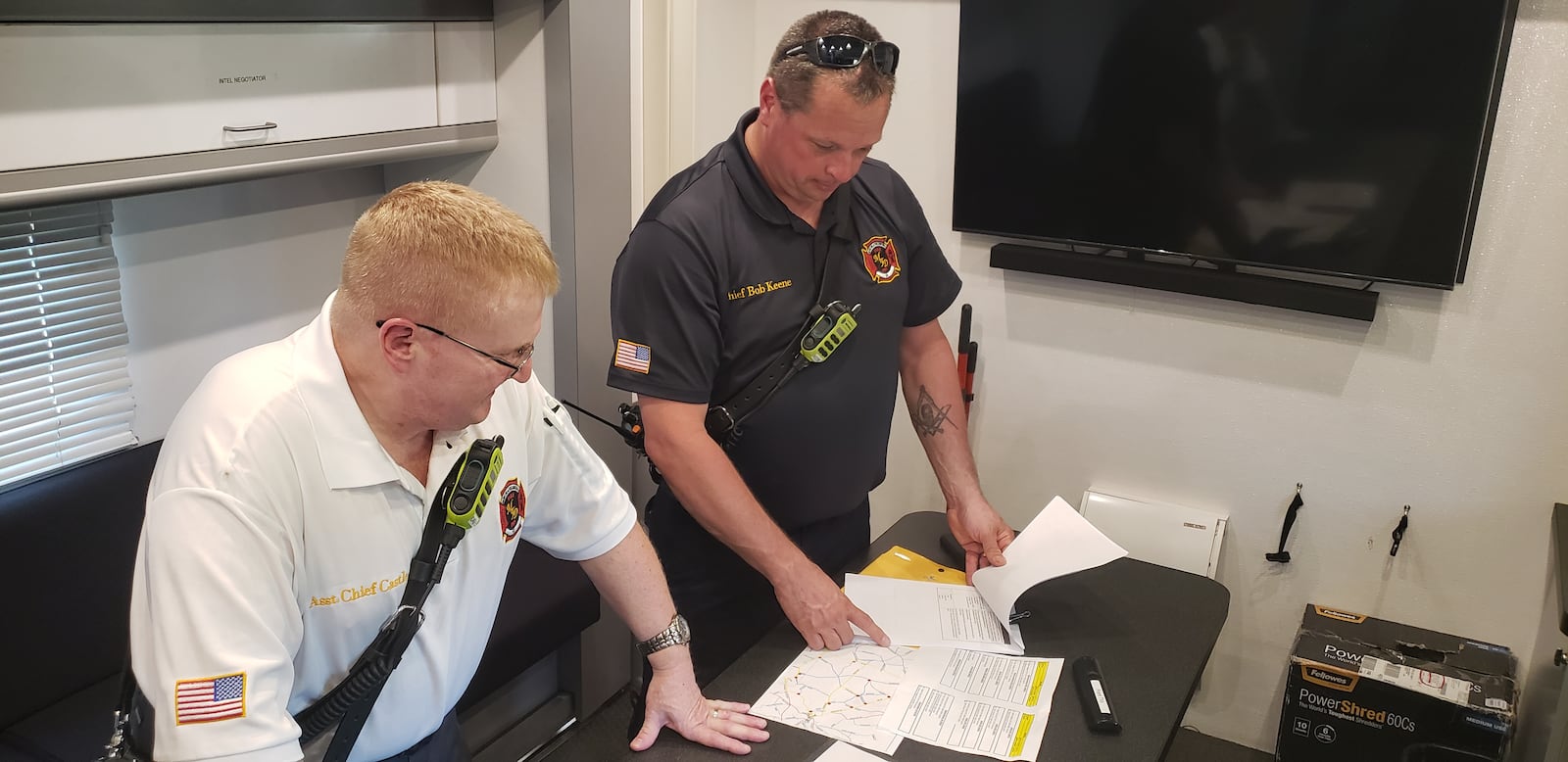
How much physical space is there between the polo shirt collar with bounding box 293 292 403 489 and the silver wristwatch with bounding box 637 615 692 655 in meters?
0.48

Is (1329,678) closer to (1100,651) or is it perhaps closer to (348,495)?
(1100,651)

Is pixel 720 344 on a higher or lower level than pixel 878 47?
lower

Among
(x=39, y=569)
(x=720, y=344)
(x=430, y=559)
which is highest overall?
(x=720, y=344)

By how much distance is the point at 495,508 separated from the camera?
4.76ft

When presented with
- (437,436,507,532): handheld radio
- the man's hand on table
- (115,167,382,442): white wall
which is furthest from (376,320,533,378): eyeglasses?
(115,167,382,442): white wall

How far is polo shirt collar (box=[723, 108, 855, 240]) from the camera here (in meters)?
1.87

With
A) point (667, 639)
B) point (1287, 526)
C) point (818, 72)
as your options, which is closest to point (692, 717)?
point (667, 639)

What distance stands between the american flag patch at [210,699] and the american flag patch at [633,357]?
2.59 ft

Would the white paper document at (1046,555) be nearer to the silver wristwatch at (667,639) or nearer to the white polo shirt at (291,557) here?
the silver wristwatch at (667,639)

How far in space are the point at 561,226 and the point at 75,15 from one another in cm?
119

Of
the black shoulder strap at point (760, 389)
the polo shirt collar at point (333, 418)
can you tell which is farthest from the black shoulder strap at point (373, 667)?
the black shoulder strap at point (760, 389)

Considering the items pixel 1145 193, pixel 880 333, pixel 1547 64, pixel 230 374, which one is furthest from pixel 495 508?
pixel 1547 64

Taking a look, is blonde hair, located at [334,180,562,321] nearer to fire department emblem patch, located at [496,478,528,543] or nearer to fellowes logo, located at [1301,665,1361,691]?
fire department emblem patch, located at [496,478,528,543]

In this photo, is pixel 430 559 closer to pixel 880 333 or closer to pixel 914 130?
pixel 880 333
